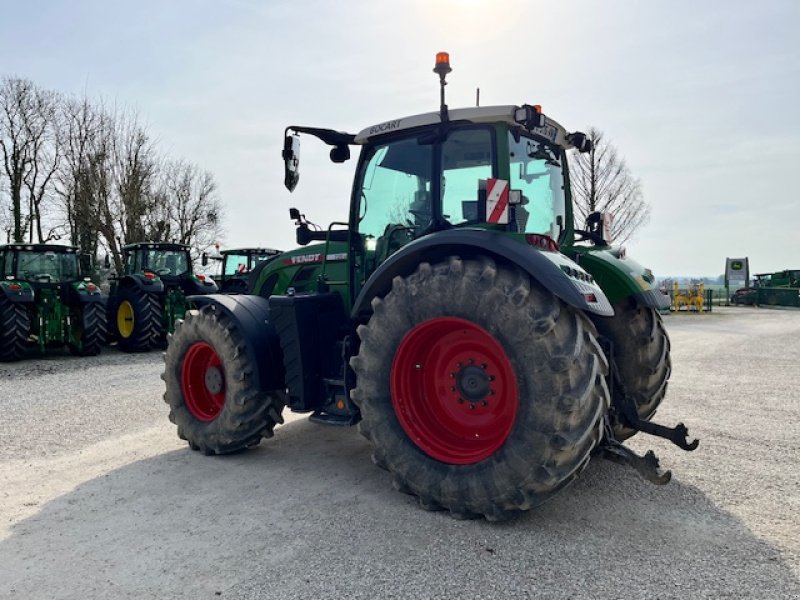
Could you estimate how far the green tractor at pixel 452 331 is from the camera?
3.35m

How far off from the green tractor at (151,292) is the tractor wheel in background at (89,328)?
0.62 meters

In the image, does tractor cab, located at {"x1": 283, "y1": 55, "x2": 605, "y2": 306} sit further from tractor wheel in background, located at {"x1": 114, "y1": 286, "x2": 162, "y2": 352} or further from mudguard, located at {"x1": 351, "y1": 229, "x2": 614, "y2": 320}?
tractor wheel in background, located at {"x1": 114, "y1": 286, "x2": 162, "y2": 352}

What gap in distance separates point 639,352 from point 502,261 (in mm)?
1559

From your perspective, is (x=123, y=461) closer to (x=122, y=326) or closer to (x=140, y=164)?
(x=122, y=326)

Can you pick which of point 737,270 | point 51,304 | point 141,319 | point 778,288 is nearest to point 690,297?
point 778,288

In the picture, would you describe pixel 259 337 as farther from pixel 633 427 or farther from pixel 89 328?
pixel 89 328

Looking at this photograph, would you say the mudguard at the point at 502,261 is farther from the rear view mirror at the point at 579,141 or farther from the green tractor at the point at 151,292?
the green tractor at the point at 151,292

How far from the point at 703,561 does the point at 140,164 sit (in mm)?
25923

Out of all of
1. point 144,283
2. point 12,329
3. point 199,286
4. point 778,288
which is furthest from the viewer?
point 778,288

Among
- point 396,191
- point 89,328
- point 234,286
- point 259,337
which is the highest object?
point 396,191

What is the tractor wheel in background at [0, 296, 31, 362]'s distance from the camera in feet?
36.4

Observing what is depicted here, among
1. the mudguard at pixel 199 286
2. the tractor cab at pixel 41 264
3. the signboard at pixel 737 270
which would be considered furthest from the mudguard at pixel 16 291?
the signboard at pixel 737 270

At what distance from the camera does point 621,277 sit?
4.49 metres

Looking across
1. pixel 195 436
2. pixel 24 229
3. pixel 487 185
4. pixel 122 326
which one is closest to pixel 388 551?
pixel 487 185
